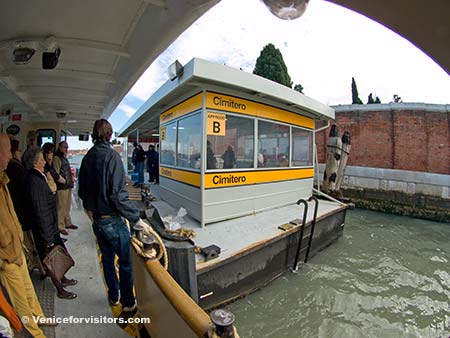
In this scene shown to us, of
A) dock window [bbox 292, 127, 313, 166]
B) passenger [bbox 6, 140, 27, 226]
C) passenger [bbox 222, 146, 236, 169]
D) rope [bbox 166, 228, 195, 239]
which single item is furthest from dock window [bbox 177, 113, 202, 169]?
dock window [bbox 292, 127, 313, 166]

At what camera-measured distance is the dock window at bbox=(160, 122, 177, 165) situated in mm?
5965

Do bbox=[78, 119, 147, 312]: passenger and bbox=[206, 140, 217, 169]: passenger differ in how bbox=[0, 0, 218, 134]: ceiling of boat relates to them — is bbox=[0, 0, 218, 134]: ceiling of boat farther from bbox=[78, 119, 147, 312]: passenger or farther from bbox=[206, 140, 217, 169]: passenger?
bbox=[206, 140, 217, 169]: passenger

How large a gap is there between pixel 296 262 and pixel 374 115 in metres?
10.3

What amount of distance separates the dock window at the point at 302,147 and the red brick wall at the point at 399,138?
634cm

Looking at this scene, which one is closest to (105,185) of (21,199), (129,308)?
(21,199)

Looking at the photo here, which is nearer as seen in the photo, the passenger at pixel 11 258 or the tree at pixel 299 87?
A: the passenger at pixel 11 258

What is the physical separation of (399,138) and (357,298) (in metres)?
9.76

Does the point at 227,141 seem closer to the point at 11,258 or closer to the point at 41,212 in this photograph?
the point at 41,212

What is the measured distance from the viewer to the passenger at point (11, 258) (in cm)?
174

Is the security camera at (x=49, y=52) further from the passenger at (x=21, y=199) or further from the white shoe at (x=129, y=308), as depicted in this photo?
the white shoe at (x=129, y=308)

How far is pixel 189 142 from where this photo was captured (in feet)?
16.7

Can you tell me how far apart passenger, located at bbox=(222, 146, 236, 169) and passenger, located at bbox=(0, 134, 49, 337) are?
10.9ft

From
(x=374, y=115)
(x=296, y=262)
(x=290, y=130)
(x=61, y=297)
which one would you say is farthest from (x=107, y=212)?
(x=374, y=115)

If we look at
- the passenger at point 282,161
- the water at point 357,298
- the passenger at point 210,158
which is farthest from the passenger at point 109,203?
the passenger at point 282,161
